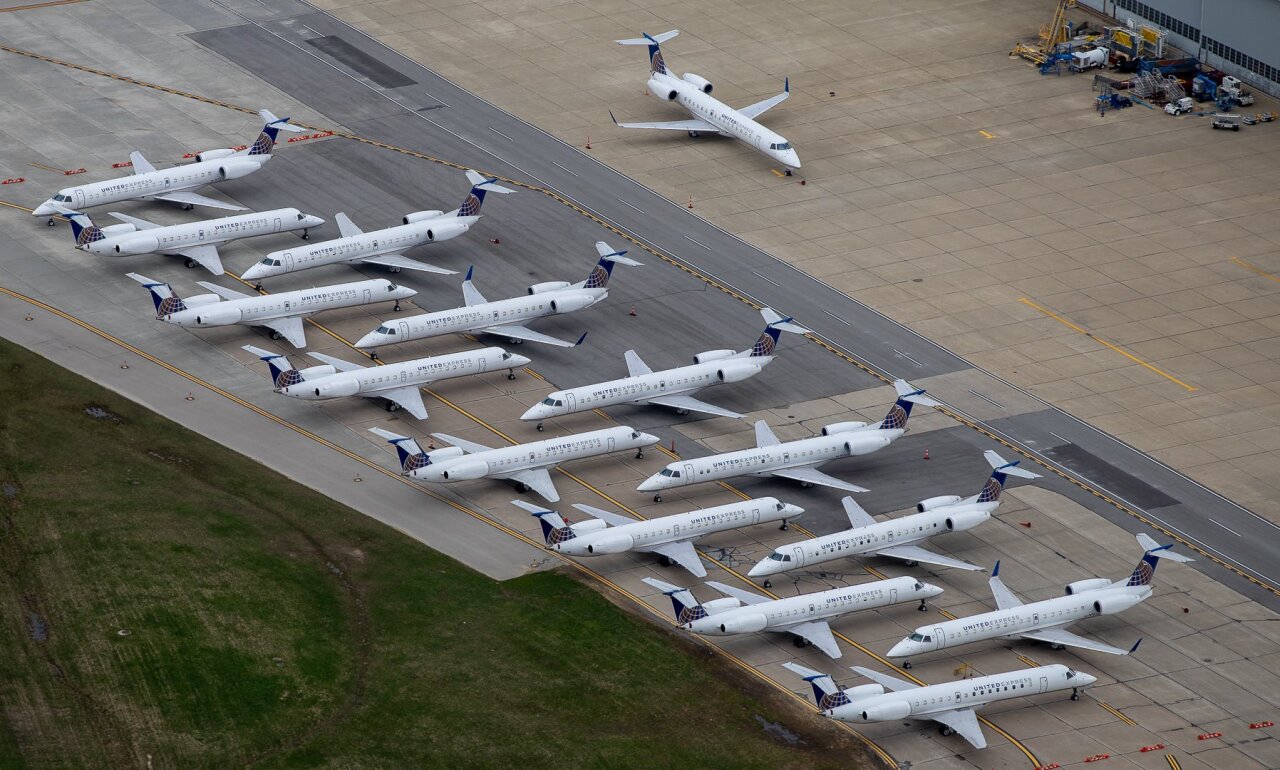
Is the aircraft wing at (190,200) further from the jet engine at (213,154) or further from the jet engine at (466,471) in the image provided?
the jet engine at (466,471)

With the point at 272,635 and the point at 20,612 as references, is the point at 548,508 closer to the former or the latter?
the point at 272,635

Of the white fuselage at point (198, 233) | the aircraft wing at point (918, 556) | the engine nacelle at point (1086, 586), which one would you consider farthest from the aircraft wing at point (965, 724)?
the white fuselage at point (198, 233)

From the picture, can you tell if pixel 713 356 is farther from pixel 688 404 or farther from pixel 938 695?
pixel 938 695

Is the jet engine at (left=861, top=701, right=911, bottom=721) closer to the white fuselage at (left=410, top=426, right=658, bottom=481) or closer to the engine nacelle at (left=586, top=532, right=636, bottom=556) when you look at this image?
the engine nacelle at (left=586, top=532, right=636, bottom=556)

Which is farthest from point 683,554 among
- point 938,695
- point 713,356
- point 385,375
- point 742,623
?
point 385,375

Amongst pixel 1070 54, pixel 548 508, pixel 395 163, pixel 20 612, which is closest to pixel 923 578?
pixel 548 508
